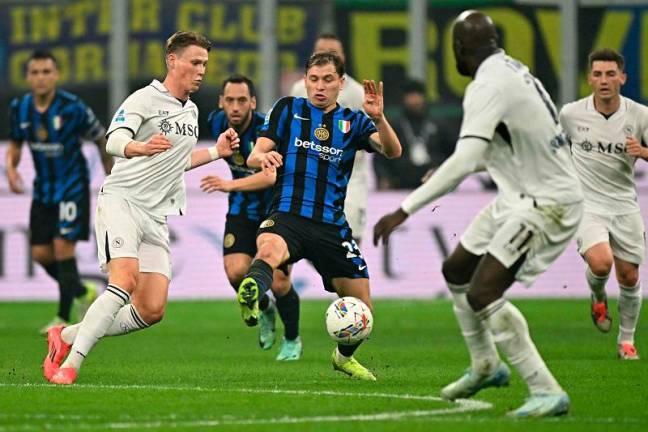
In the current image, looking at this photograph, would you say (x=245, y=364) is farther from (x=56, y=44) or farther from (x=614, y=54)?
(x=56, y=44)

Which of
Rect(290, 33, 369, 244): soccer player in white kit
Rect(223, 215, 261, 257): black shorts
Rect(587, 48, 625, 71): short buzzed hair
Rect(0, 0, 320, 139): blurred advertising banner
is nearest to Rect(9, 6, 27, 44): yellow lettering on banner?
Rect(0, 0, 320, 139): blurred advertising banner

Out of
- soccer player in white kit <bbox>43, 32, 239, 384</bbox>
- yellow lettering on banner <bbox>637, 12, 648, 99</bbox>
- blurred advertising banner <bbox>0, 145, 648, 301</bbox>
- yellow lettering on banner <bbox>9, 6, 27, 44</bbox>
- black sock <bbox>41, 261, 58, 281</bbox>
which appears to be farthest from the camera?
yellow lettering on banner <bbox>9, 6, 27, 44</bbox>

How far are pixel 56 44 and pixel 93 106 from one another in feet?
3.41

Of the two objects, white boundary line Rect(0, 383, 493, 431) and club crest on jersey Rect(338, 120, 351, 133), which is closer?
white boundary line Rect(0, 383, 493, 431)

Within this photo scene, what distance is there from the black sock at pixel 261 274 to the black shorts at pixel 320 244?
0.41 meters

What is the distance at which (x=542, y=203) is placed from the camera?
8625 millimetres

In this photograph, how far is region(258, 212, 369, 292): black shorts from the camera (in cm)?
1098

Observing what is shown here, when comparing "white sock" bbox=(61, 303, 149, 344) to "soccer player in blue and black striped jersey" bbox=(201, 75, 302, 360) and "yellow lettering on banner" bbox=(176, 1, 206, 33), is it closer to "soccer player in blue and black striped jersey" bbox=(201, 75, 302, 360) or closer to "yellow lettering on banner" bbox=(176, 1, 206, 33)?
"soccer player in blue and black striped jersey" bbox=(201, 75, 302, 360)

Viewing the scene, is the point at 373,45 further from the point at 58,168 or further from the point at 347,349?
the point at 347,349

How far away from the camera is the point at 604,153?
1329cm

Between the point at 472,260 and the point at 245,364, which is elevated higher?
the point at 472,260

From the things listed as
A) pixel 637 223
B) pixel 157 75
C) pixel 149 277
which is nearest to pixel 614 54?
pixel 637 223

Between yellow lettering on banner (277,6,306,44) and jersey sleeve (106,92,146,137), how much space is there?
12.1 metres

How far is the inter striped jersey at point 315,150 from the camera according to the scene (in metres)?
11.2
